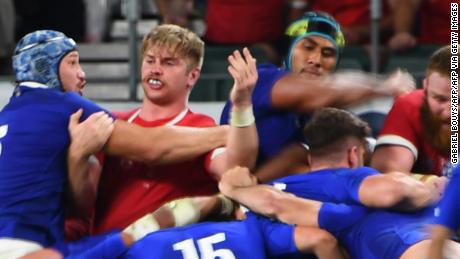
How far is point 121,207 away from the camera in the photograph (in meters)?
6.38

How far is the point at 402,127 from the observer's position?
652 centimetres

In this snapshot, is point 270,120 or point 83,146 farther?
point 270,120

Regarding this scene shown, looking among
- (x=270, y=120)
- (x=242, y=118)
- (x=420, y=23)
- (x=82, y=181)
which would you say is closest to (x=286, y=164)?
(x=270, y=120)

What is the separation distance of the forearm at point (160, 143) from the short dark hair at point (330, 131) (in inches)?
16.8

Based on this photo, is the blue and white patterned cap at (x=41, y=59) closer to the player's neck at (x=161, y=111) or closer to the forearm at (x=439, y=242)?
the player's neck at (x=161, y=111)

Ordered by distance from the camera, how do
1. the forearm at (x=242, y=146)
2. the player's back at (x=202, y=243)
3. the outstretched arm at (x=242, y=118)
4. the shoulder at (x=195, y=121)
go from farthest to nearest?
the shoulder at (x=195, y=121) → the forearm at (x=242, y=146) → the outstretched arm at (x=242, y=118) → the player's back at (x=202, y=243)

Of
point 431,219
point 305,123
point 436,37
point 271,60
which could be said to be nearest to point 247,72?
point 305,123

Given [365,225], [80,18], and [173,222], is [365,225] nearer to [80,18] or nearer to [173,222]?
[173,222]

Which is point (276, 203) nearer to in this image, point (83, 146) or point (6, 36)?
point (83, 146)

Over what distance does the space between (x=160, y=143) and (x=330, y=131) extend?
759 millimetres

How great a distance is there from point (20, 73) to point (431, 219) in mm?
1920

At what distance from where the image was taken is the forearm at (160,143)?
20.2 ft

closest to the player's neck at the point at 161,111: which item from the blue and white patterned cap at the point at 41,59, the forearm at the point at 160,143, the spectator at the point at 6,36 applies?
the forearm at the point at 160,143

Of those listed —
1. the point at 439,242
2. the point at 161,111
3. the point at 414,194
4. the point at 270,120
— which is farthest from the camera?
the point at 161,111
